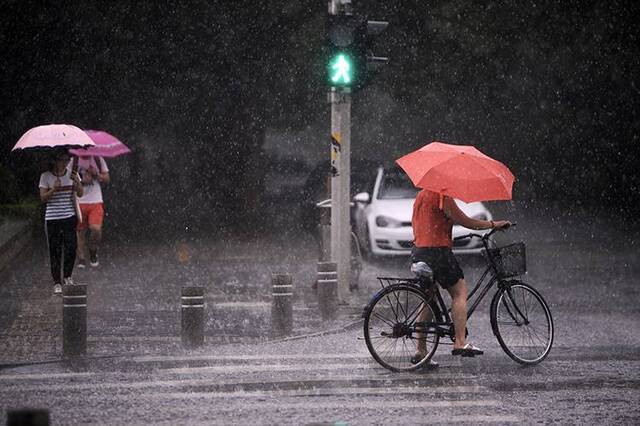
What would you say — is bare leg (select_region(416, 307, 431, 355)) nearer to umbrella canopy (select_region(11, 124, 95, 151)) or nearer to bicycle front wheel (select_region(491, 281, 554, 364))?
bicycle front wheel (select_region(491, 281, 554, 364))

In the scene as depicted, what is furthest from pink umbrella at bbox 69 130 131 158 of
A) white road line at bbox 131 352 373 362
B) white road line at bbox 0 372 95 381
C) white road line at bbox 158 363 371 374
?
white road line at bbox 158 363 371 374

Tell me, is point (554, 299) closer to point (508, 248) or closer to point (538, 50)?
point (508, 248)

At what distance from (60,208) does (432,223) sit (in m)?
6.16

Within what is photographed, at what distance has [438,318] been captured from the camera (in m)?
8.96

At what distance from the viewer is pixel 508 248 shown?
9078 millimetres

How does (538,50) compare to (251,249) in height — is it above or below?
above

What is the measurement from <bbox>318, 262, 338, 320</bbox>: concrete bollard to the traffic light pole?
0.85 m

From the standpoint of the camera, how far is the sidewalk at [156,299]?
34.7 feet

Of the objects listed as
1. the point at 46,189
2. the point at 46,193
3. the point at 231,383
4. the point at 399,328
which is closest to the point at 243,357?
the point at 231,383

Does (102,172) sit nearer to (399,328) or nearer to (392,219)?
(392,219)

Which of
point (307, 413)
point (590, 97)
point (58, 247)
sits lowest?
point (307, 413)

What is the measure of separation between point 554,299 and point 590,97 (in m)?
16.8

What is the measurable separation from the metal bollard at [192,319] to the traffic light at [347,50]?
348 cm

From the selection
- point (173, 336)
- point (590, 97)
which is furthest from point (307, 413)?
point (590, 97)
